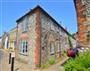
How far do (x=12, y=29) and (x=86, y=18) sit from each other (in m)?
40.0

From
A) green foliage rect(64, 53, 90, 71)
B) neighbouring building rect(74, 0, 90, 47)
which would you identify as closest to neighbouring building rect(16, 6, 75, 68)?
neighbouring building rect(74, 0, 90, 47)

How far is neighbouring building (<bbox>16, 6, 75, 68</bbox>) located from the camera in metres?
24.2

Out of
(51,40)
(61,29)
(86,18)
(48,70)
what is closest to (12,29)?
(61,29)

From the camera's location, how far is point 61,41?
3291 centimetres

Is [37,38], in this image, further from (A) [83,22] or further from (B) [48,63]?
(A) [83,22]

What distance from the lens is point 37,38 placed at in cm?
2409

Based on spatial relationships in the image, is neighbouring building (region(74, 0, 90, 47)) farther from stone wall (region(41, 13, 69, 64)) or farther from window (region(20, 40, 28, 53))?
window (region(20, 40, 28, 53))

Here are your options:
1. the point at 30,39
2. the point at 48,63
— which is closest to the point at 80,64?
the point at 48,63

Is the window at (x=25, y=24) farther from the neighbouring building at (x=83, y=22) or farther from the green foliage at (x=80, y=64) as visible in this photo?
the green foliage at (x=80, y=64)

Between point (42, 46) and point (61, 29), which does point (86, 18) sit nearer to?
point (42, 46)

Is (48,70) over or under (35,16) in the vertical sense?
under

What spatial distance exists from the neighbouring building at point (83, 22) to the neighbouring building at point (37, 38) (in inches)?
415

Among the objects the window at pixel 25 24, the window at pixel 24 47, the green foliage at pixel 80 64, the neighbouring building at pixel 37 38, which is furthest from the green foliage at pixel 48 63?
the green foliage at pixel 80 64

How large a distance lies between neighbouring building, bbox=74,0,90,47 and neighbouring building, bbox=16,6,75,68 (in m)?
10.5
